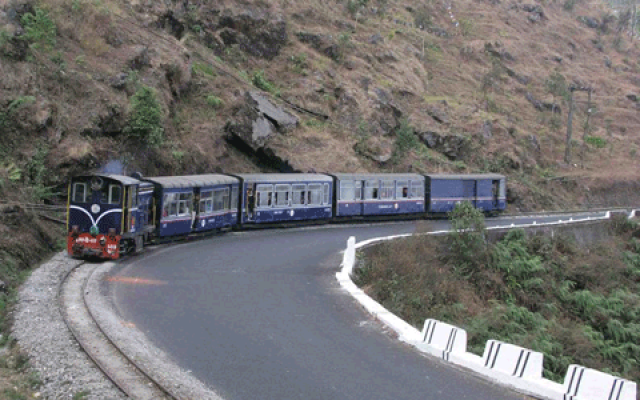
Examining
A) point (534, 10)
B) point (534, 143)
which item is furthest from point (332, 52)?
point (534, 10)

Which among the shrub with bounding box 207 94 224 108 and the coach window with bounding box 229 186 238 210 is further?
the shrub with bounding box 207 94 224 108

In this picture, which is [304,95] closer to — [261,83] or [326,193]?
[261,83]

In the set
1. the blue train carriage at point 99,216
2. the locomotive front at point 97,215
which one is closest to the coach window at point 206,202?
the blue train carriage at point 99,216

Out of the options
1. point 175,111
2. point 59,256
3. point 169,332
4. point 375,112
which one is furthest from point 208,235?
point 375,112

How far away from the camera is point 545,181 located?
195 feet

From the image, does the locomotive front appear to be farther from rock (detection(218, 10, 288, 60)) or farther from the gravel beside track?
rock (detection(218, 10, 288, 60))

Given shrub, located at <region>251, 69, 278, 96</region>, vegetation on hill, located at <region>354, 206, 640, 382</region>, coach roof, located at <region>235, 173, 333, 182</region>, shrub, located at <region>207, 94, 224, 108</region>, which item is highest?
shrub, located at <region>251, 69, 278, 96</region>

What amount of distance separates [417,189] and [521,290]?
46.3 ft

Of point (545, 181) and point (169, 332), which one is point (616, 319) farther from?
point (545, 181)

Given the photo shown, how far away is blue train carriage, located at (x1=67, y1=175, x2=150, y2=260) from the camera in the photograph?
21.6 m

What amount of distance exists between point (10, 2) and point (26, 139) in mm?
9031

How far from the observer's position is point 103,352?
12227 mm

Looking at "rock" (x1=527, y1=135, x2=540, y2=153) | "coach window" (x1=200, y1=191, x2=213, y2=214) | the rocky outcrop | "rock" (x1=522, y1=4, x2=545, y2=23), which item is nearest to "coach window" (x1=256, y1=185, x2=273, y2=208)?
"coach window" (x1=200, y1=191, x2=213, y2=214)

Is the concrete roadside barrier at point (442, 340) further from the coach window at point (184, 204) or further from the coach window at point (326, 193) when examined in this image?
the coach window at point (326, 193)
